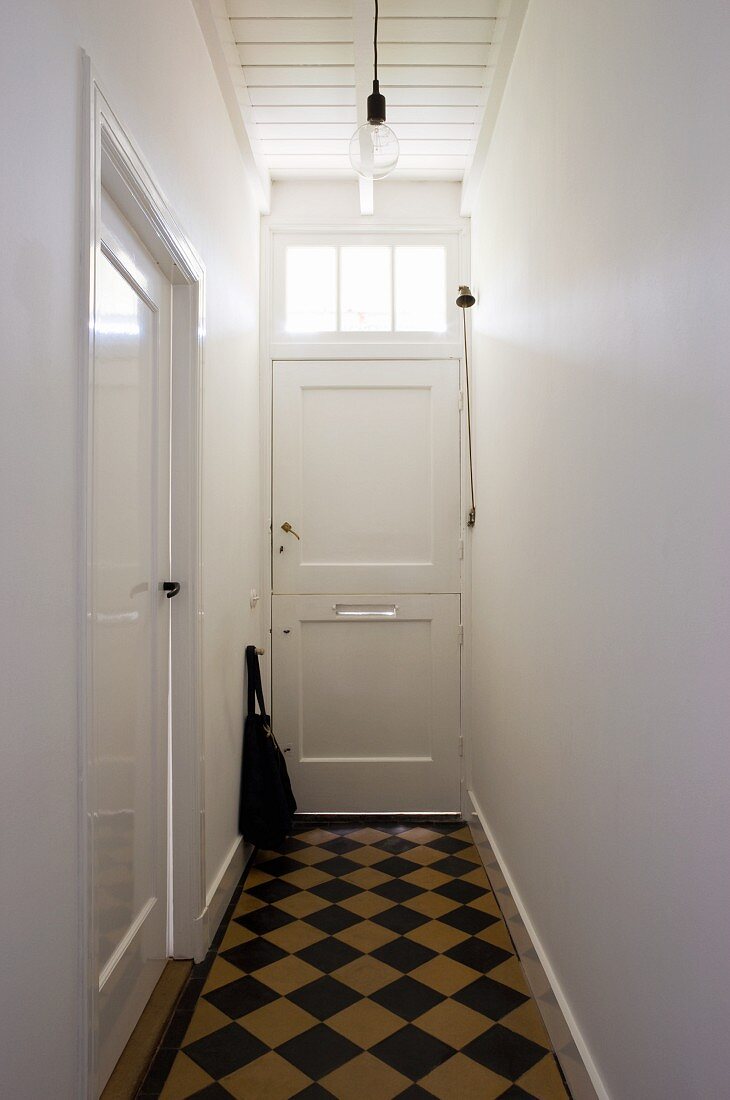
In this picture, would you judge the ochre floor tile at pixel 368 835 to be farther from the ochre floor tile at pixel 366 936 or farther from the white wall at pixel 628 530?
the white wall at pixel 628 530

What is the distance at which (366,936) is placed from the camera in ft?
8.25

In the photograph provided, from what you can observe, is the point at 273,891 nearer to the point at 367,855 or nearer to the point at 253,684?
the point at 367,855

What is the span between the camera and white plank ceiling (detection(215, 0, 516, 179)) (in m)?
2.47

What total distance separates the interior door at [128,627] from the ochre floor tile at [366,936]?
0.59 meters

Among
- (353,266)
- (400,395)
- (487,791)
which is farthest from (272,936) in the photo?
(353,266)

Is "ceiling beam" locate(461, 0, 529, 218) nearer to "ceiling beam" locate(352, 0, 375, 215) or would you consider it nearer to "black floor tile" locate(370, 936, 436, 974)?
"ceiling beam" locate(352, 0, 375, 215)

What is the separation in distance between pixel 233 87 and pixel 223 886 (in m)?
2.77

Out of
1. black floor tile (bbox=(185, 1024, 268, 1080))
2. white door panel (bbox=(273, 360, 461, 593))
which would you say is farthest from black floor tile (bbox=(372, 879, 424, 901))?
white door panel (bbox=(273, 360, 461, 593))

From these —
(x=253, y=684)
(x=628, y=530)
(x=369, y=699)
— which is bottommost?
(x=369, y=699)

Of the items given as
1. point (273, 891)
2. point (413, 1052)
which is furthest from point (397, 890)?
point (413, 1052)

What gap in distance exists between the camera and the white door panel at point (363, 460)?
145 inches

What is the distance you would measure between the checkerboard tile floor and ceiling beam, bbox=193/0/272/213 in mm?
2804

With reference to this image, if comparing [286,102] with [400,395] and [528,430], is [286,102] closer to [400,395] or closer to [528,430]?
[400,395]

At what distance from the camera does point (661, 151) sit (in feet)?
3.99
